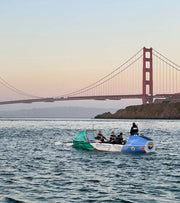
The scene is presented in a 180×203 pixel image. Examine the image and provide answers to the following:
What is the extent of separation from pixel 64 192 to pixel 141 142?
13.6 metres

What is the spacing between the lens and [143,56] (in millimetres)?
155250

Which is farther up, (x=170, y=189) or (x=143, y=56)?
(x=143, y=56)

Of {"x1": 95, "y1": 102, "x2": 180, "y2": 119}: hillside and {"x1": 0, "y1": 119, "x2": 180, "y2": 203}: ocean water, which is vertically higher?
{"x1": 95, "y1": 102, "x2": 180, "y2": 119}: hillside

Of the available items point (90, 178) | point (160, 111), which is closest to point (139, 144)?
point (90, 178)

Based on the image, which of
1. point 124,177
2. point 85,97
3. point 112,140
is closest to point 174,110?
point 85,97

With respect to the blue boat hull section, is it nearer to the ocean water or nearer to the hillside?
the ocean water

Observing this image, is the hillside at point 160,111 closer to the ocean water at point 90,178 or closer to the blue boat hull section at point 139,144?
the blue boat hull section at point 139,144

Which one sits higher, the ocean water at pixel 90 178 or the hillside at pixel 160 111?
the hillside at pixel 160 111

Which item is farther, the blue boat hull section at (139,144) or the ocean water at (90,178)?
the blue boat hull section at (139,144)

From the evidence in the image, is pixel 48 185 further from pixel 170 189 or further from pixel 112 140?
pixel 112 140

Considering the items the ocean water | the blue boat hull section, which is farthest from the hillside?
the ocean water

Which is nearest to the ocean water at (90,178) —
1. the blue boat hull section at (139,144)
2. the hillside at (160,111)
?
the blue boat hull section at (139,144)

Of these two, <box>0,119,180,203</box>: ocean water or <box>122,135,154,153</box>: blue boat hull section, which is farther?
<box>122,135,154,153</box>: blue boat hull section

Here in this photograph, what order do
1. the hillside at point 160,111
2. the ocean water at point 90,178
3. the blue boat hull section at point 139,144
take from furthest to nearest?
the hillside at point 160,111
the blue boat hull section at point 139,144
the ocean water at point 90,178
